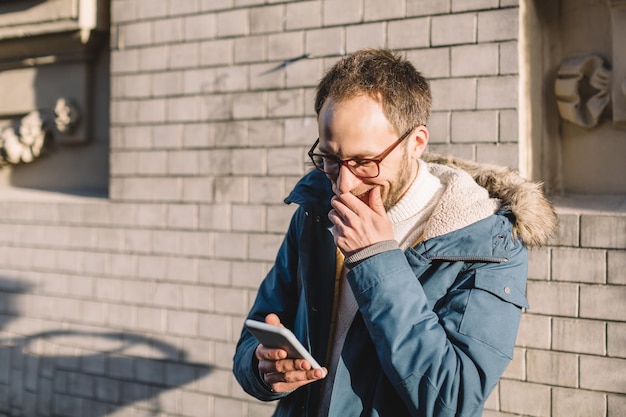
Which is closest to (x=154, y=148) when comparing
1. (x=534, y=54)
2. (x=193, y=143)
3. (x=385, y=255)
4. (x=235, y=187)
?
(x=193, y=143)

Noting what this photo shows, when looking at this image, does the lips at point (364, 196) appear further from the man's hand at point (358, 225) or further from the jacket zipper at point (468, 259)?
the jacket zipper at point (468, 259)

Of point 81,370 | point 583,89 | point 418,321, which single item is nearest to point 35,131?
point 81,370

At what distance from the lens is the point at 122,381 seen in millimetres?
5566

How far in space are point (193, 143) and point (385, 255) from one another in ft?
11.3

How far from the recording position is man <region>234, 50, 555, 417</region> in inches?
80.2

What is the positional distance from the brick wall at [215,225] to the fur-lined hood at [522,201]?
132 centimetres

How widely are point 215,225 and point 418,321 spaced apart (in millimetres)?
3272

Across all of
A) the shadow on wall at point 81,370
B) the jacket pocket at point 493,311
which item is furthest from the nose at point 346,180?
the shadow on wall at point 81,370

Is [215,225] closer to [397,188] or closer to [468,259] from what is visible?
[397,188]

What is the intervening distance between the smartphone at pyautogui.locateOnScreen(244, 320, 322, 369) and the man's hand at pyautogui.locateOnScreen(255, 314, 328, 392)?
0.07ft

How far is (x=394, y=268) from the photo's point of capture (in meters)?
2.07

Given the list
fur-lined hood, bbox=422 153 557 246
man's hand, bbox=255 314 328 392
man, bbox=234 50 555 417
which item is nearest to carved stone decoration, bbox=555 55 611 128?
fur-lined hood, bbox=422 153 557 246

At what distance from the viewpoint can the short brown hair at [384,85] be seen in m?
2.28

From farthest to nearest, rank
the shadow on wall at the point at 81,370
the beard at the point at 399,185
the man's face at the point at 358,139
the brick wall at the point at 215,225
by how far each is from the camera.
Answer: 1. the shadow on wall at the point at 81,370
2. the brick wall at the point at 215,225
3. the beard at the point at 399,185
4. the man's face at the point at 358,139
